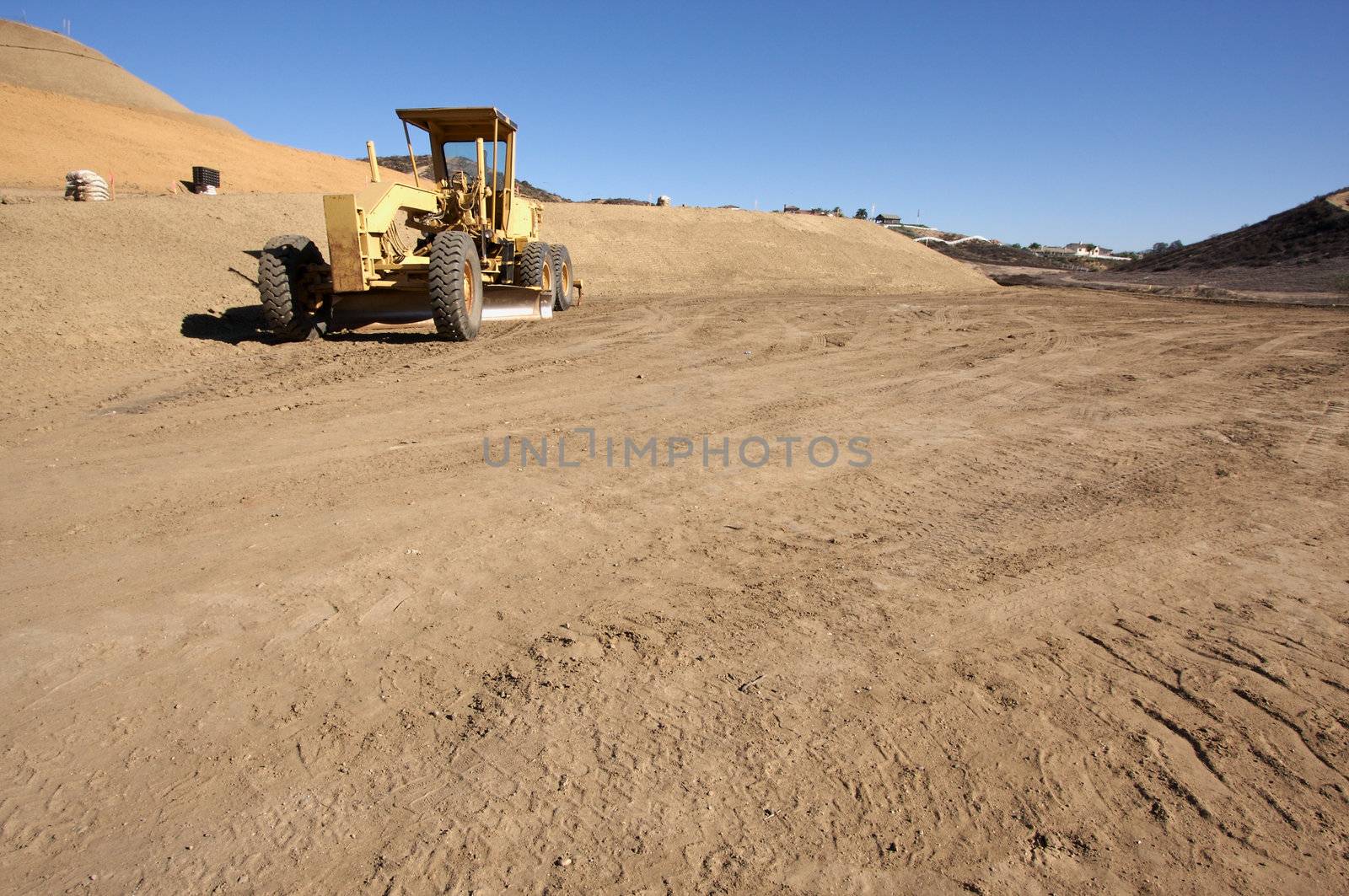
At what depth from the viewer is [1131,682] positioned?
3373 mm

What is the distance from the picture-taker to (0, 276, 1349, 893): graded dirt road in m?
2.54

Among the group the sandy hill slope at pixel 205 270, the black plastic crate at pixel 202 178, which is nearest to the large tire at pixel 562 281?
the sandy hill slope at pixel 205 270

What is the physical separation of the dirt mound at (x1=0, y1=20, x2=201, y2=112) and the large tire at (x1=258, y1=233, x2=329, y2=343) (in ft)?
154

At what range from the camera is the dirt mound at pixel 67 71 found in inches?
1825

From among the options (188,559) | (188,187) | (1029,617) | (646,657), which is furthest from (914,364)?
(188,187)

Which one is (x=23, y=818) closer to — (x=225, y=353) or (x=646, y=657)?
(x=646, y=657)

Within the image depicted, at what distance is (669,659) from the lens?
3.50 metres

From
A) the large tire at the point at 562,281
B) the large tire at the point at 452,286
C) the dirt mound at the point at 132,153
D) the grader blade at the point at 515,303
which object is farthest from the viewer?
the dirt mound at the point at 132,153

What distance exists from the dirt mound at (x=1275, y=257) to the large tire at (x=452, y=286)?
82.5 ft

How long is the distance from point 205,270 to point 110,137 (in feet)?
97.9

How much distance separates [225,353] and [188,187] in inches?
777

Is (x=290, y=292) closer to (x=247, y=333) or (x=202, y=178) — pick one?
(x=247, y=333)
